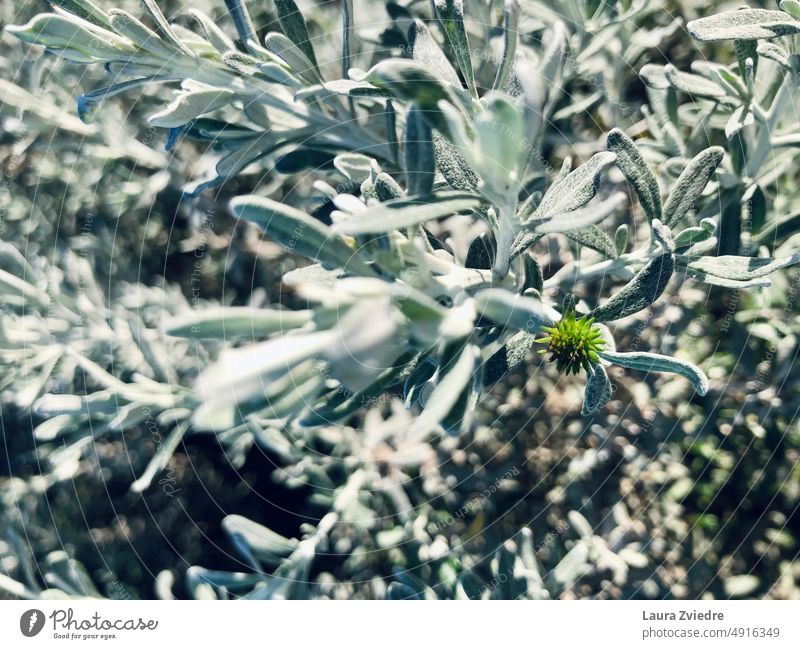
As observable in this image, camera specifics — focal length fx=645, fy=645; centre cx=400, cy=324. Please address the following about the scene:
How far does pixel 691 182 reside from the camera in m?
0.79

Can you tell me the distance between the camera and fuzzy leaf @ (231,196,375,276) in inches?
22.2

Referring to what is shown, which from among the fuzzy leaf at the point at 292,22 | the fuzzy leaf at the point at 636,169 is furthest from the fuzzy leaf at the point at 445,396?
the fuzzy leaf at the point at 292,22

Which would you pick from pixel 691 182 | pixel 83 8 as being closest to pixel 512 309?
pixel 691 182

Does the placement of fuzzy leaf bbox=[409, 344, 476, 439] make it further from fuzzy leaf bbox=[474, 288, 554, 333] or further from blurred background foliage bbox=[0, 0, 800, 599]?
blurred background foliage bbox=[0, 0, 800, 599]

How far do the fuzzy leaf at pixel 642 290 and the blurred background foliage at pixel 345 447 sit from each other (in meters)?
0.39

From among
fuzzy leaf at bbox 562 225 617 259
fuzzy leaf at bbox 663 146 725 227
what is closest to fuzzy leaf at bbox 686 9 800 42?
fuzzy leaf at bbox 663 146 725 227

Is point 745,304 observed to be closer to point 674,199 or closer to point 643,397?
point 643,397

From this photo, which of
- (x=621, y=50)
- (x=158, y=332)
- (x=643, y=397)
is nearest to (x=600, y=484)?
(x=643, y=397)

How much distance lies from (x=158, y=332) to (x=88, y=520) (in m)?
0.57

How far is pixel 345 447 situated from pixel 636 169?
2.68 ft

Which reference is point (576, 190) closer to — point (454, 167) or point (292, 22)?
point (454, 167)

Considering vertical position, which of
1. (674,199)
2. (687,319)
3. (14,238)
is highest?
(674,199)

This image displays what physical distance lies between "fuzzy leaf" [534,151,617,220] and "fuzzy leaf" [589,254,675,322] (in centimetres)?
13

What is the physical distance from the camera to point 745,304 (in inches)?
45.9
